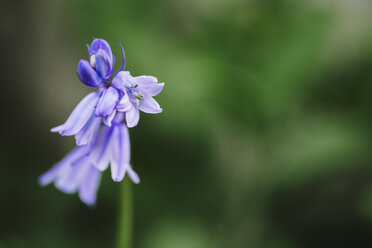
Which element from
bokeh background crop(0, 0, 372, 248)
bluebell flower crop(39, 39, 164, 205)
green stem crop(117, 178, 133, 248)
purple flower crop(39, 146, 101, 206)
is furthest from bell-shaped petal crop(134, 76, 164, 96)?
bokeh background crop(0, 0, 372, 248)

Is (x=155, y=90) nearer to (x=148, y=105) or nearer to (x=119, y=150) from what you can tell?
(x=148, y=105)

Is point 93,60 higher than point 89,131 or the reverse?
higher

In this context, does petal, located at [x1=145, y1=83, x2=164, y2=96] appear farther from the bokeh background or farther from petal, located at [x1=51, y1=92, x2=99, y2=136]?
the bokeh background

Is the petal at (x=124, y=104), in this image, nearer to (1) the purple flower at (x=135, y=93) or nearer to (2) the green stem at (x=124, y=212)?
(1) the purple flower at (x=135, y=93)

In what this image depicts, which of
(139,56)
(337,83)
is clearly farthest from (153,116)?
(337,83)

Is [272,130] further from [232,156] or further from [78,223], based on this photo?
[78,223]

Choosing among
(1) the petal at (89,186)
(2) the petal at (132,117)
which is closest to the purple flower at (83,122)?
(2) the petal at (132,117)

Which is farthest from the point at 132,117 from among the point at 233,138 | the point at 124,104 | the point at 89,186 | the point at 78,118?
the point at 233,138
